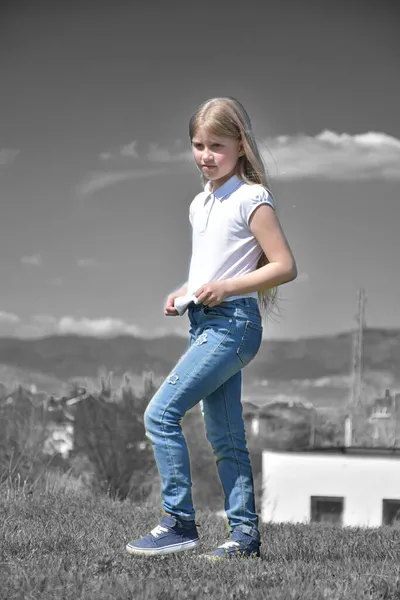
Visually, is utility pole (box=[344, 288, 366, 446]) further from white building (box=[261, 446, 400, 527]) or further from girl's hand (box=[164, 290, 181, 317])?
girl's hand (box=[164, 290, 181, 317])

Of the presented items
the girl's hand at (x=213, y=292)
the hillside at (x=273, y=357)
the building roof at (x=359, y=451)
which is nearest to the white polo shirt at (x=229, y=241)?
the girl's hand at (x=213, y=292)

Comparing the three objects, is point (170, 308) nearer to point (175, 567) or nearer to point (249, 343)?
point (249, 343)

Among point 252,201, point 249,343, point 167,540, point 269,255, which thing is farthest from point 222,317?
point 167,540

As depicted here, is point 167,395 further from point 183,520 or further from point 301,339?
point 301,339

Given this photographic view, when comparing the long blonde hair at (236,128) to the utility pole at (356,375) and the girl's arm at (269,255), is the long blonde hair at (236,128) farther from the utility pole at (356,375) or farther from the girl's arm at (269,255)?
the utility pole at (356,375)

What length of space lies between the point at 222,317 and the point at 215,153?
607 millimetres

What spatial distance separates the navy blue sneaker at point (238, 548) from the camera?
11.2ft

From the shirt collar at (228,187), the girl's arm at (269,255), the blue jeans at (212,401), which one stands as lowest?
the blue jeans at (212,401)

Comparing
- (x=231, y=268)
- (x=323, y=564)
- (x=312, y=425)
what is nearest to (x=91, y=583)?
(x=323, y=564)

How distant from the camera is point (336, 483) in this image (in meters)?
24.5

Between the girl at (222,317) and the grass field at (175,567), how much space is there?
18 cm

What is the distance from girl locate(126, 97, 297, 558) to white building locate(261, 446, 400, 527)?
68.4 feet

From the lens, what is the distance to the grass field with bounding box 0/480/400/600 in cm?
284

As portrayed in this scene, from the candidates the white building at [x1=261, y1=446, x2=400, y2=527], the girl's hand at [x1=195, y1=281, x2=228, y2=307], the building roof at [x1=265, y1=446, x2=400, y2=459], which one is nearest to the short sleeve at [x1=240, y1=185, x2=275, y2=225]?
the girl's hand at [x1=195, y1=281, x2=228, y2=307]
